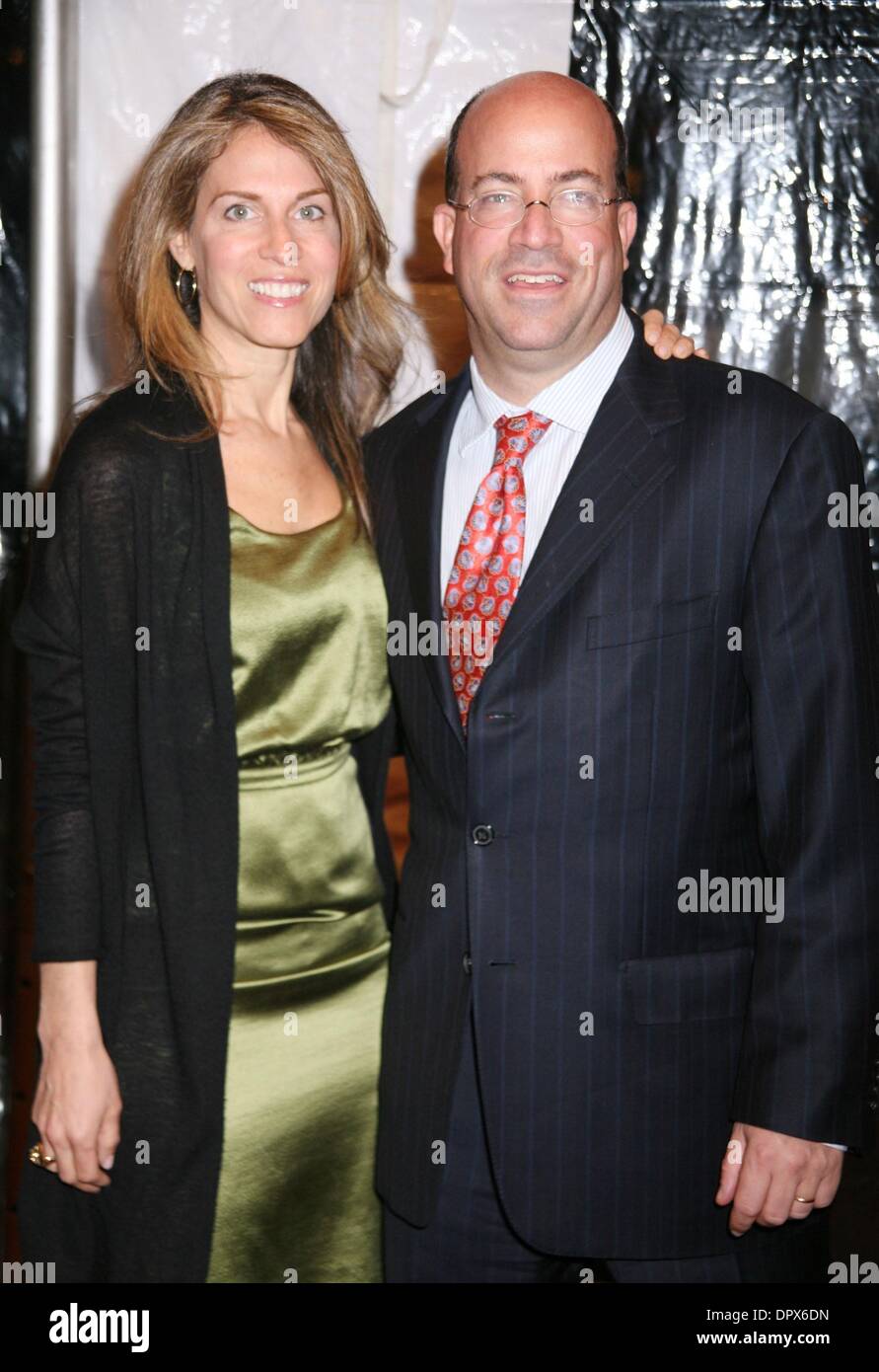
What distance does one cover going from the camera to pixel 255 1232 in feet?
6.08

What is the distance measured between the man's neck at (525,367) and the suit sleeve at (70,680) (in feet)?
1.55

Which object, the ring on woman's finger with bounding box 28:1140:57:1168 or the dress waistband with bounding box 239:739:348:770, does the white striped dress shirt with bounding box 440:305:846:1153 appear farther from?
the ring on woman's finger with bounding box 28:1140:57:1168

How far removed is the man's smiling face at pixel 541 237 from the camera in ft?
5.57

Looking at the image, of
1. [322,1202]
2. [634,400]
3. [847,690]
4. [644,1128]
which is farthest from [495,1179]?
[634,400]

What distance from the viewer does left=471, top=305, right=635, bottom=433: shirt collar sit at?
1.72m

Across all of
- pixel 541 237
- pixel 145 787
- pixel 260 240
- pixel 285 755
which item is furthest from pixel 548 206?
pixel 145 787

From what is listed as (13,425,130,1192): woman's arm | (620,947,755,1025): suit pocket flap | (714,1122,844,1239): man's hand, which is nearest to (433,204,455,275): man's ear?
(13,425,130,1192): woman's arm

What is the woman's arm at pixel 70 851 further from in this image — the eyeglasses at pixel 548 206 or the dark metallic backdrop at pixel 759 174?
the dark metallic backdrop at pixel 759 174

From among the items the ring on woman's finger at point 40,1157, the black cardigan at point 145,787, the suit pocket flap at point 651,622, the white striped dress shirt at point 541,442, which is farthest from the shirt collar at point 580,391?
the ring on woman's finger at point 40,1157

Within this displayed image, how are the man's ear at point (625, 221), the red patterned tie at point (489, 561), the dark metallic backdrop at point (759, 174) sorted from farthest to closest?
the dark metallic backdrop at point (759, 174)
the man's ear at point (625, 221)
the red patterned tie at point (489, 561)

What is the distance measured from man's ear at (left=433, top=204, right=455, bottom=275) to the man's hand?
111 cm

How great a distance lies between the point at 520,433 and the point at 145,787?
0.61m

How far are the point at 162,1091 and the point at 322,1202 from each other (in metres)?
0.30
